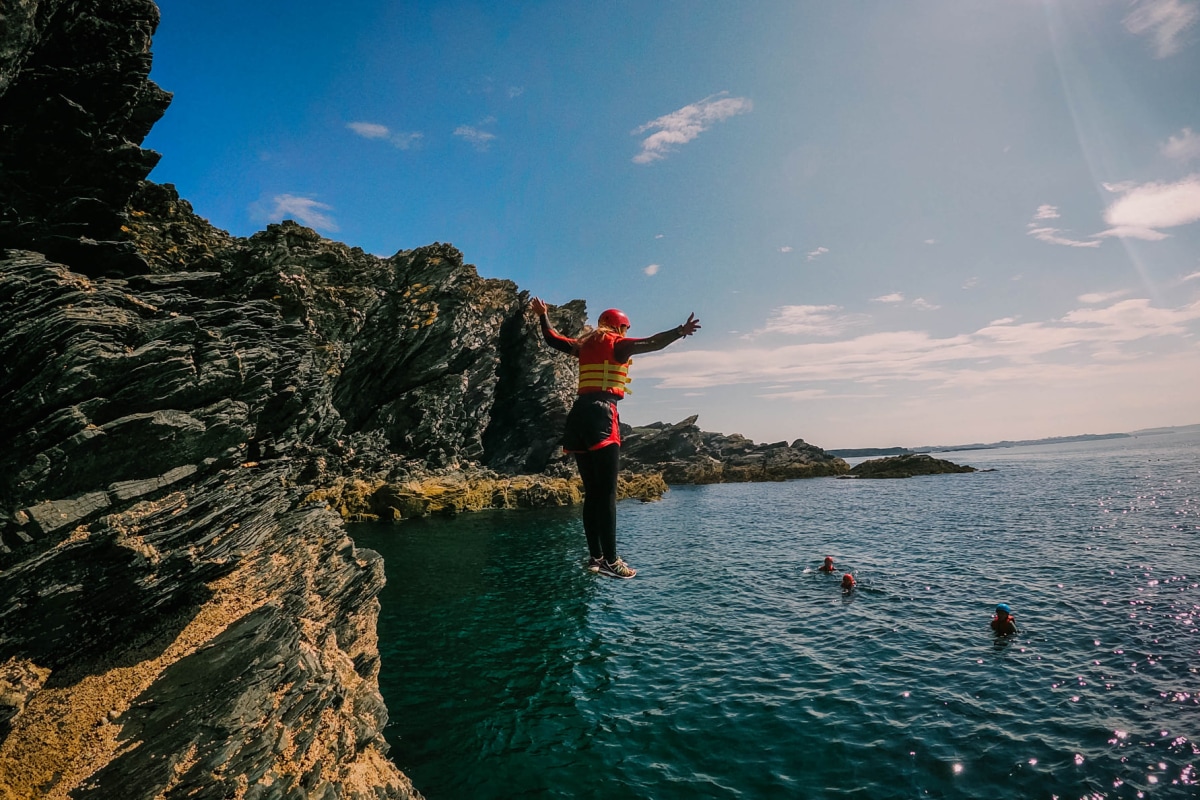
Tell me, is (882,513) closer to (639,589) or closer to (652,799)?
(639,589)

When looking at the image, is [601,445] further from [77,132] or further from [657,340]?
[77,132]

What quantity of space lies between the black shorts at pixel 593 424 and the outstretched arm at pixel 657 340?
633 mm

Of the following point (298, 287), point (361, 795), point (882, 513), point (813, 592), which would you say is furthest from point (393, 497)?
point (882, 513)

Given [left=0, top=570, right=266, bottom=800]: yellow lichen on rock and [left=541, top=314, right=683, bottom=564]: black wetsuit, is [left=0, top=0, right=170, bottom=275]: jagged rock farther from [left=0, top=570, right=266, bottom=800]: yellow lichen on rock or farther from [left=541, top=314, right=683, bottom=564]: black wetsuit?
[left=541, top=314, right=683, bottom=564]: black wetsuit

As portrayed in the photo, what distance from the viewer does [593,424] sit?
636cm

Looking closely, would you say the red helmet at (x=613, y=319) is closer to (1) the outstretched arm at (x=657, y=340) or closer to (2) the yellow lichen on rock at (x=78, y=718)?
(1) the outstretched arm at (x=657, y=340)

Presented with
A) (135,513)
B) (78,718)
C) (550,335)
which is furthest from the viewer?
(135,513)

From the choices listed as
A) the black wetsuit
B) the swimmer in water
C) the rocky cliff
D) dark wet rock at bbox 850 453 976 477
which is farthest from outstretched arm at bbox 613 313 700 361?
dark wet rock at bbox 850 453 976 477

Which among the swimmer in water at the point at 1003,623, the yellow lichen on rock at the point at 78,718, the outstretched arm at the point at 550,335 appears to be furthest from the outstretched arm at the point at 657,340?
the swimmer in water at the point at 1003,623

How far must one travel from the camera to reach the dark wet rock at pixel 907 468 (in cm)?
9156

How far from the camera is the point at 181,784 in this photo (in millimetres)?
5730

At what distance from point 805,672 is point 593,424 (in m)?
12.1

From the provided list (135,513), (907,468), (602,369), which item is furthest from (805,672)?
(907,468)

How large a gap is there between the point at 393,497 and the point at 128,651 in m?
35.9
